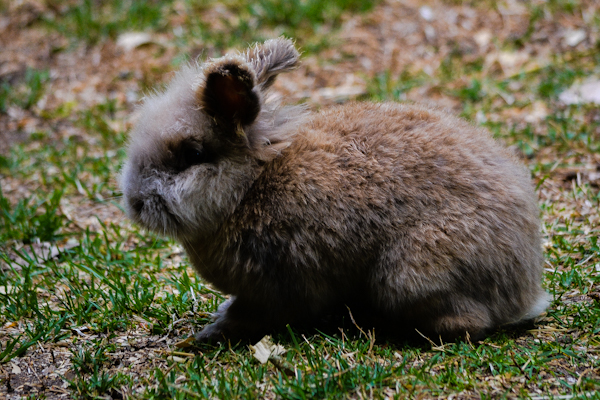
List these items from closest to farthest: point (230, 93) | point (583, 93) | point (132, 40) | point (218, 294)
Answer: point (230, 93), point (218, 294), point (583, 93), point (132, 40)

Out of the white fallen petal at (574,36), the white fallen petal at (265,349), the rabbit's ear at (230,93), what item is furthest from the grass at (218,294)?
the rabbit's ear at (230,93)

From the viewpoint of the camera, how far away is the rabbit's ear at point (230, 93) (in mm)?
2969

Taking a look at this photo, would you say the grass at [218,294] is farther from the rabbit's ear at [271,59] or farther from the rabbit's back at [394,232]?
the rabbit's ear at [271,59]

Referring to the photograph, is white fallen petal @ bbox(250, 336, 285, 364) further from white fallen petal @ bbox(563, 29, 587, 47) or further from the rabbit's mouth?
white fallen petal @ bbox(563, 29, 587, 47)

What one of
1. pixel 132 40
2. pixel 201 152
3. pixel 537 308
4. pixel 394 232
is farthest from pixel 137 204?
pixel 132 40

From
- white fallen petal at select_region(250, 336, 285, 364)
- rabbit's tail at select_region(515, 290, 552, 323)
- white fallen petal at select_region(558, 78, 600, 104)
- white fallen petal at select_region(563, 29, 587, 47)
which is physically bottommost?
rabbit's tail at select_region(515, 290, 552, 323)

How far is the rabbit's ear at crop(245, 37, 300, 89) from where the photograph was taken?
3.28 m

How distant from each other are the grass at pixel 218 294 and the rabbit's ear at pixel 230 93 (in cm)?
112

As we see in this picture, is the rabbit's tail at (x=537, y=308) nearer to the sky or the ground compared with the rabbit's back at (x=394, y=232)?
nearer to the ground

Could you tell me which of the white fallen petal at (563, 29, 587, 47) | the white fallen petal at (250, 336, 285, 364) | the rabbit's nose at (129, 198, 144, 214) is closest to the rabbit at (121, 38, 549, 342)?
the rabbit's nose at (129, 198, 144, 214)

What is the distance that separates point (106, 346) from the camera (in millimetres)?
3297

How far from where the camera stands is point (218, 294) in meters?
3.90

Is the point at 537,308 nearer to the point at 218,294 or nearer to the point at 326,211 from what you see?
the point at 326,211

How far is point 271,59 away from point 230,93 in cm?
33
